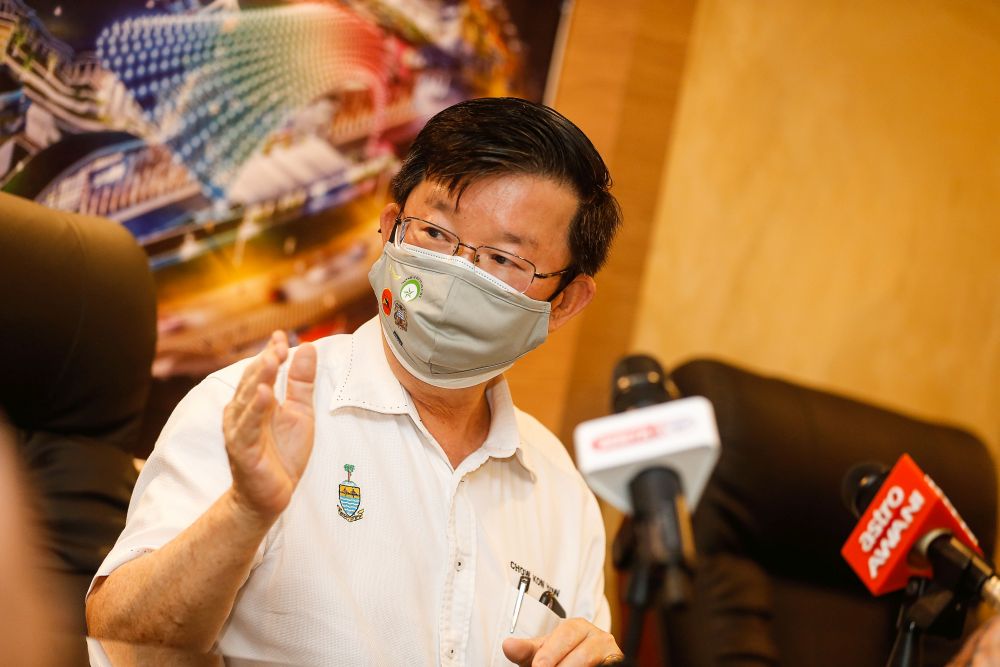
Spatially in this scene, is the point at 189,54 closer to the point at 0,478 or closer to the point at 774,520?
the point at 0,478

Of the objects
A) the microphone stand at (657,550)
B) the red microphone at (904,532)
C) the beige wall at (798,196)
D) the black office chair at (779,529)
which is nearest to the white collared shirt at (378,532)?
the red microphone at (904,532)

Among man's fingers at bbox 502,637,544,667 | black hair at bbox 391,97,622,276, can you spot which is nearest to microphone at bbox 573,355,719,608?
man's fingers at bbox 502,637,544,667

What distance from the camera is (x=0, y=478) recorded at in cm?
119

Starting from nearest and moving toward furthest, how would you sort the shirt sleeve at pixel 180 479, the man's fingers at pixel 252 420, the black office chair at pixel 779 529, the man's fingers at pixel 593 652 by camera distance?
the man's fingers at pixel 252 420 < the shirt sleeve at pixel 180 479 < the man's fingers at pixel 593 652 < the black office chair at pixel 779 529

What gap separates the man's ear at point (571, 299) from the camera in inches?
62.2

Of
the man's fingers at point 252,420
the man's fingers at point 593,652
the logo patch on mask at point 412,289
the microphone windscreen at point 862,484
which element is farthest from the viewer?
the microphone windscreen at point 862,484

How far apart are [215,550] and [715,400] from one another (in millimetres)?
1548

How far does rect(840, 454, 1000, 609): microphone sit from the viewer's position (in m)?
1.46

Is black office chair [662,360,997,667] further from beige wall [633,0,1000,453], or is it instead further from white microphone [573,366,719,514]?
white microphone [573,366,719,514]

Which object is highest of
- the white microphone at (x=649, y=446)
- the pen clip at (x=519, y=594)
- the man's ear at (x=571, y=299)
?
the white microphone at (x=649, y=446)

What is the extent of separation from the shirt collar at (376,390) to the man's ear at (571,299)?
0.20 m

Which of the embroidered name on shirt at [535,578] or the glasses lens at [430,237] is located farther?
the embroidered name on shirt at [535,578]

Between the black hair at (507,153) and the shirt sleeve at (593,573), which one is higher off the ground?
the black hair at (507,153)

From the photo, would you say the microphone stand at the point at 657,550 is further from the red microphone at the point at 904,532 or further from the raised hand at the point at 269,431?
the red microphone at the point at 904,532
